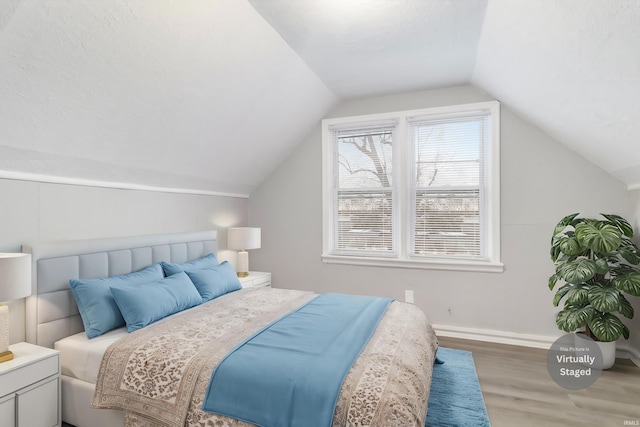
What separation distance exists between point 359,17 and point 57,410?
3.05 metres

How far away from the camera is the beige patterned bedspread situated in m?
1.51

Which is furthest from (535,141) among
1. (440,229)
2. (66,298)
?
(66,298)

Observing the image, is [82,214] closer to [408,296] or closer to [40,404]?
[40,404]

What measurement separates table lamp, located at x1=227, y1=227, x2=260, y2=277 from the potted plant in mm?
2983

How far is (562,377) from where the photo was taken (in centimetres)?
274

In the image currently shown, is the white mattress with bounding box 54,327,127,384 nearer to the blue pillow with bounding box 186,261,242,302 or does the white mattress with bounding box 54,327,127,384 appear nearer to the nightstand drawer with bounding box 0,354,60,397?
the nightstand drawer with bounding box 0,354,60,397

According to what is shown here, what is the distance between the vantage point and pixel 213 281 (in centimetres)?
308

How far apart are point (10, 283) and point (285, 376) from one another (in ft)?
5.05

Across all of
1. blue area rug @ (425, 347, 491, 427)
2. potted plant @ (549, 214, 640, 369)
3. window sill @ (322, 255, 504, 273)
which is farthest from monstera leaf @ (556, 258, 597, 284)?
blue area rug @ (425, 347, 491, 427)

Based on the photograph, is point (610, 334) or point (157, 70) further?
point (610, 334)

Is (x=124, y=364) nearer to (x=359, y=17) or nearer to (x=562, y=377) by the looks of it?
(x=359, y=17)

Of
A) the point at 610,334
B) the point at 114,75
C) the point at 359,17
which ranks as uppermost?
the point at 359,17

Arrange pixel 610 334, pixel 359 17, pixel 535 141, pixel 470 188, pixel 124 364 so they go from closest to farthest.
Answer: pixel 124 364
pixel 359 17
pixel 610 334
pixel 535 141
pixel 470 188

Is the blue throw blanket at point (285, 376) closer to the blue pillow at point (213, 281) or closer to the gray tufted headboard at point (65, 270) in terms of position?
the blue pillow at point (213, 281)
